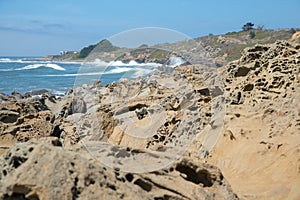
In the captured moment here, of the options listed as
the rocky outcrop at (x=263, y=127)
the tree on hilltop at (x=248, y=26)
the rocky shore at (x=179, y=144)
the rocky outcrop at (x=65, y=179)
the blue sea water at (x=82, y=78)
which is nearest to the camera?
the rocky outcrop at (x=65, y=179)

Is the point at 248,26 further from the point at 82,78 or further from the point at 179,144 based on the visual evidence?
the point at 179,144

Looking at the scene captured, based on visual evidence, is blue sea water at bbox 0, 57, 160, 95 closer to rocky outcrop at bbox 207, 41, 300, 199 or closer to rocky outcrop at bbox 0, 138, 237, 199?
rocky outcrop at bbox 207, 41, 300, 199

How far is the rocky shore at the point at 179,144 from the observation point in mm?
2248

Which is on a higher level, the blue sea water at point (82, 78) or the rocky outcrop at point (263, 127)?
the rocky outcrop at point (263, 127)

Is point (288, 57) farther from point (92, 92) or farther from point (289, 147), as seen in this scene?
point (92, 92)

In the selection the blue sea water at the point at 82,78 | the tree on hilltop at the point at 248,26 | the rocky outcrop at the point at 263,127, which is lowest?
the blue sea water at the point at 82,78

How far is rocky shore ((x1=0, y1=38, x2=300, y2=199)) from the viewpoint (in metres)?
2.25

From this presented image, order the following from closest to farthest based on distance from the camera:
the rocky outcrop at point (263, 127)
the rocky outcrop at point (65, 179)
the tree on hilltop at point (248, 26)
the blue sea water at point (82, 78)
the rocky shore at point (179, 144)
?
the rocky outcrop at point (65, 179) < the rocky shore at point (179, 144) < the rocky outcrop at point (263, 127) < the blue sea water at point (82, 78) < the tree on hilltop at point (248, 26)

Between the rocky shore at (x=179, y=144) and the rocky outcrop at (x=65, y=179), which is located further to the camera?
the rocky shore at (x=179, y=144)

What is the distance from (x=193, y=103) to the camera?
718 centimetres

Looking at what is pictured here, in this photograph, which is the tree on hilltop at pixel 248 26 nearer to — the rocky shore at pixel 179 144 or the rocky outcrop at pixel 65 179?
the rocky shore at pixel 179 144

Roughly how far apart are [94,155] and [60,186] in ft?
1.98

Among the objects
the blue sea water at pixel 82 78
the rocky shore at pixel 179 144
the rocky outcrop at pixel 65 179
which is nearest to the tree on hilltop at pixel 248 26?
the blue sea water at pixel 82 78

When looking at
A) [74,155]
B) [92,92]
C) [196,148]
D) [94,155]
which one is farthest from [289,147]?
[92,92]
